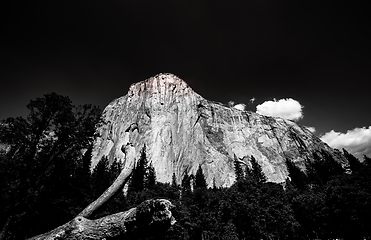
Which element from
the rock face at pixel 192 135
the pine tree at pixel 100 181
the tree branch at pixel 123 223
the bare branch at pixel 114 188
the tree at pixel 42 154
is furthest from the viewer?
the rock face at pixel 192 135

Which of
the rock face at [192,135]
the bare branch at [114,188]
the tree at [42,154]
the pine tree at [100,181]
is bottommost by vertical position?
the bare branch at [114,188]

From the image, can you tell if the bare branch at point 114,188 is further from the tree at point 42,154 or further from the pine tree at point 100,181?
the pine tree at point 100,181

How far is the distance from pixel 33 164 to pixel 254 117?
135m

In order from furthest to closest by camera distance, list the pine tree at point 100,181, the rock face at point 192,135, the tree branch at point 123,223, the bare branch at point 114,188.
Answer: the rock face at point 192,135, the pine tree at point 100,181, the bare branch at point 114,188, the tree branch at point 123,223

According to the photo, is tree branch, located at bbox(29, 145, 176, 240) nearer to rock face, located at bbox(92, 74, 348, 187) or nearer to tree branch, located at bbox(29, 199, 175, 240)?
tree branch, located at bbox(29, 199, 175, 240)

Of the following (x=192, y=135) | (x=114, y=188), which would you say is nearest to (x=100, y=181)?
(x=114, y=188)

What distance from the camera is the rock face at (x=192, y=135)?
9362cm

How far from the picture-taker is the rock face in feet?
307

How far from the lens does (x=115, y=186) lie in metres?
4.50

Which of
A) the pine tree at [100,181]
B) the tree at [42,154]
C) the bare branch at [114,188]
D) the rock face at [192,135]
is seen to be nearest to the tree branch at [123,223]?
the bare branch at [114,188]

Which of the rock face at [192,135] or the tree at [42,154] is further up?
the rock face at [192,135]

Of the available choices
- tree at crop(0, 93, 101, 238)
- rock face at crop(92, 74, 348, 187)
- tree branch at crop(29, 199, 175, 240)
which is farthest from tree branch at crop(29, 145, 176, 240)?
rock face at crop(92, 74, 348, 187)

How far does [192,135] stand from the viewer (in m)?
104

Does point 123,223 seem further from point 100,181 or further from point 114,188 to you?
point 100,181
